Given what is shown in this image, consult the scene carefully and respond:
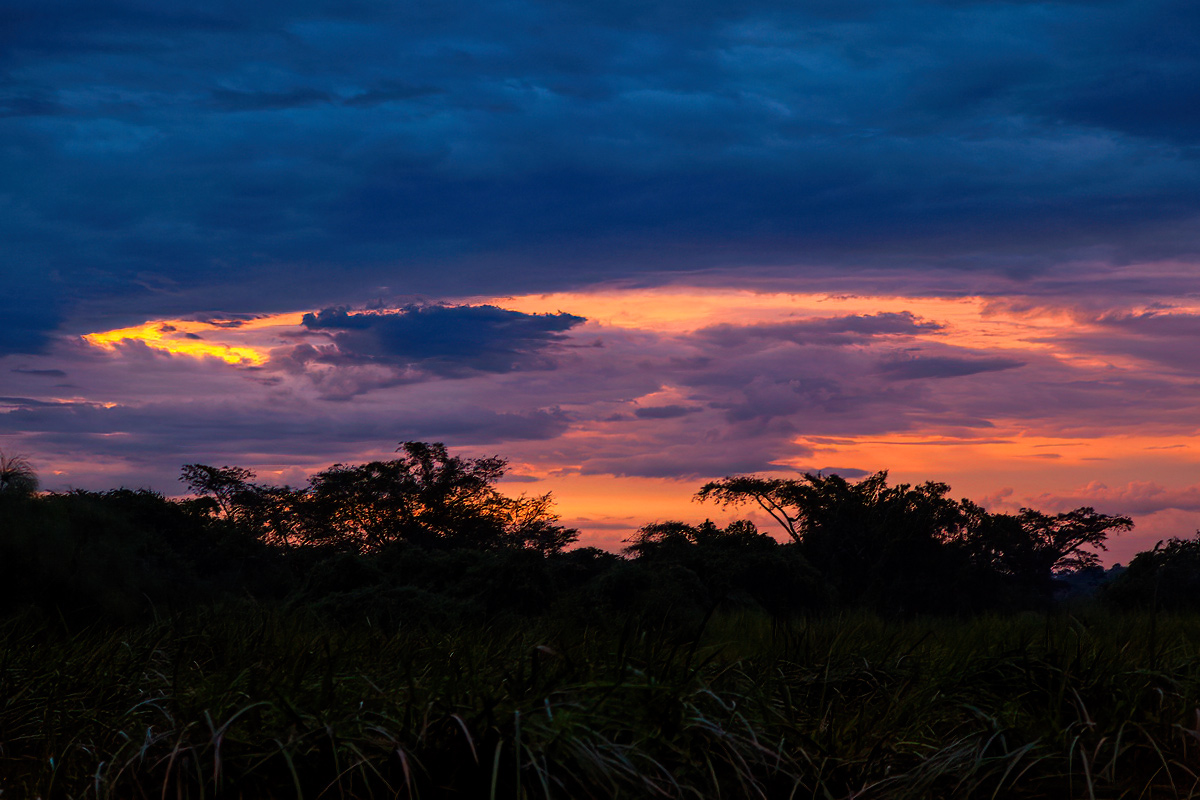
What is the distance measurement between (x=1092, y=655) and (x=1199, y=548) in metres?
14.1

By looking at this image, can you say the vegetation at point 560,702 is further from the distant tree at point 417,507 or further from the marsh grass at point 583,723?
the distant tree at point 417,507

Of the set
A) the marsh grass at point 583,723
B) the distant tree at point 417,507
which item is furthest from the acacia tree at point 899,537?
the marsh grass at point 583,723

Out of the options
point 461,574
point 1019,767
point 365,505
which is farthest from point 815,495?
point 1019,767

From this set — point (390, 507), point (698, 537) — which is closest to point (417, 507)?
point (390, 507)

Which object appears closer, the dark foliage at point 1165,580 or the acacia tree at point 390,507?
the dark foliage at point 1165,580

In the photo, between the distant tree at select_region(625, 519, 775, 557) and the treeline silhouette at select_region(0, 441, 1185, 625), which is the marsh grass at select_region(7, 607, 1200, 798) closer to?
the treeline silhouette at select_region(0, 441, 1185, 625)

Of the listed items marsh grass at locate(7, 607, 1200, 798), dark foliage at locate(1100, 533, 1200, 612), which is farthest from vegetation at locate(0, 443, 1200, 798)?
dark foliage at locate(1100, 533, 1200, 612)

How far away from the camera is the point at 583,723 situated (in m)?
4.86

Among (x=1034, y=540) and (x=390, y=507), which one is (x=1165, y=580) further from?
(x=390, y=507)

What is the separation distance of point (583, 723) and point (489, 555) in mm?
10476

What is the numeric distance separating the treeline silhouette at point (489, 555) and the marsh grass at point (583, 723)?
125cm

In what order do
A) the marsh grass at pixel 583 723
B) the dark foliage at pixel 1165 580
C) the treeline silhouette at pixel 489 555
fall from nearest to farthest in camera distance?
the marsh grass at pixel 583 723 < the treeline silhouette at pixel 489 555 < the dark foliage at pixel 1165 580

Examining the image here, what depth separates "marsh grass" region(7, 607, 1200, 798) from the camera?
462 centimetres

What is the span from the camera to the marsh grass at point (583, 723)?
462cm
